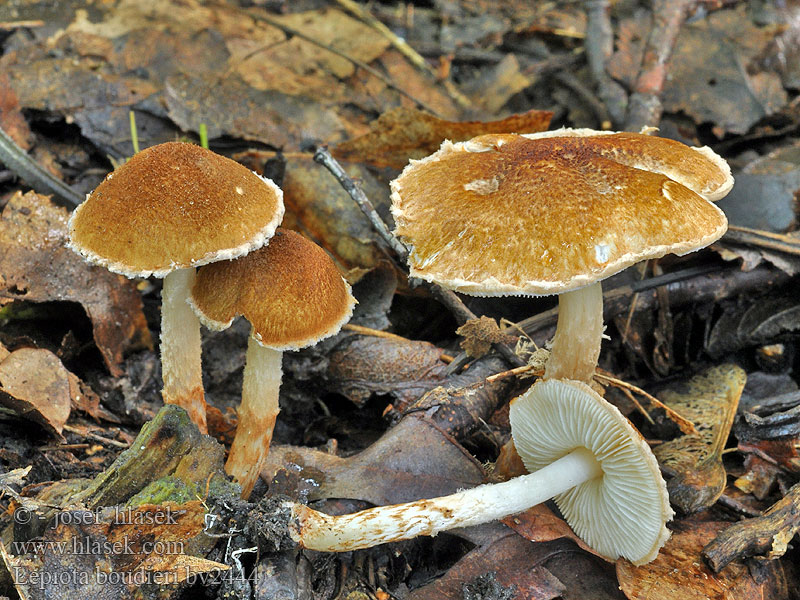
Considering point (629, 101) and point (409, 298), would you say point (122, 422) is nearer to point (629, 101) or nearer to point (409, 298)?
point (409, 298)

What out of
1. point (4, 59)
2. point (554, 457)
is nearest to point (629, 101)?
point (554, 457)

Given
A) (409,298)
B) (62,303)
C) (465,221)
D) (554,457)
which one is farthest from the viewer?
(409,298)

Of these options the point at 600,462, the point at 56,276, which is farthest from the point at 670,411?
the point at 56,276

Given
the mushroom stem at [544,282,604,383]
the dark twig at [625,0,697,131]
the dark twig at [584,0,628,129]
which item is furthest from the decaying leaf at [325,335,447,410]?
the dark twig at [584,0,628,129]

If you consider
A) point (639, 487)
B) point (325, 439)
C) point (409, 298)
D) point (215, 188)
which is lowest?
point (325, 439)

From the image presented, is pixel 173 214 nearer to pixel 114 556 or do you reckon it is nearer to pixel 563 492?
pixel 114 556

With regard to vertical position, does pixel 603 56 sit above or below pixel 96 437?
above

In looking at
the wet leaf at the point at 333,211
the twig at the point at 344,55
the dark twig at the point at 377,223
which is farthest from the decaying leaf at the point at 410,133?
the twig at the point at 344,55
